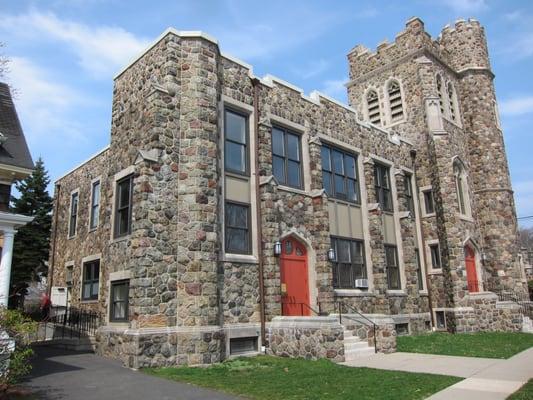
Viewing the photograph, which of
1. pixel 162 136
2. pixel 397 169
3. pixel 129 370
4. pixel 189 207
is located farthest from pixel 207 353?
pixel 397 169

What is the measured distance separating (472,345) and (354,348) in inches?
162

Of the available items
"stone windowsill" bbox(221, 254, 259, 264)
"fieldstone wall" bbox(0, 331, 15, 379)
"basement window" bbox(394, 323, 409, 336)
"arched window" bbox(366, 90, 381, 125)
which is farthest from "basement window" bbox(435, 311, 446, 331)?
"fieldstone wall" bbox(0, 331, 15, 379)

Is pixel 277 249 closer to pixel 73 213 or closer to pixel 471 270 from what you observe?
pixel 73 213

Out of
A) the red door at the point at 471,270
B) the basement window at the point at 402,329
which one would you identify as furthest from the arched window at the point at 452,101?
the basement window at the point at 402,329

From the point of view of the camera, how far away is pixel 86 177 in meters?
19.9

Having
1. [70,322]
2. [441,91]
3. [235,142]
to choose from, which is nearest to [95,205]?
[70,322]

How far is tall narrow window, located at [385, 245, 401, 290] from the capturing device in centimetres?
1927

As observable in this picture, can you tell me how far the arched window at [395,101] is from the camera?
2377 cm

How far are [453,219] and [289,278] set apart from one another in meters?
10.1

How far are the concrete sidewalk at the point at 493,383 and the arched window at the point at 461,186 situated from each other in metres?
13.2

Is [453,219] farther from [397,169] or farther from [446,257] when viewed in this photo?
[397,169]

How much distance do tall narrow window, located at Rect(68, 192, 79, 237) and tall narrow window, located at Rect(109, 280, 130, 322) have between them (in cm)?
870

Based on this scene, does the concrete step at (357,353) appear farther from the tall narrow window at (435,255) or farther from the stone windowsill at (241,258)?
the tall narrow window at (435,255)

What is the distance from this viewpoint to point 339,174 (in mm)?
17938
